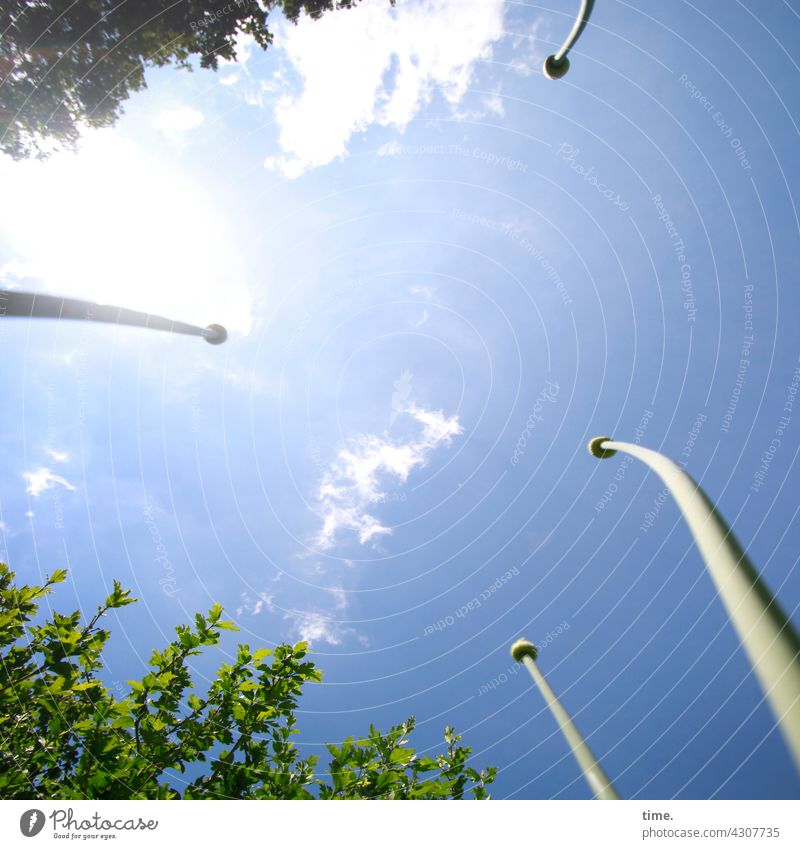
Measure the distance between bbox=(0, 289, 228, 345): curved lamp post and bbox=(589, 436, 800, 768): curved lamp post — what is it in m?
9.75

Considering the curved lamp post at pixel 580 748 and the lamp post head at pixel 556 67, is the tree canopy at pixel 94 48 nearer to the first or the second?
the lamp post head at pixel 556 67

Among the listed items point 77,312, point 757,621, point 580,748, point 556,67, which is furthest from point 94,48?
point 580,748

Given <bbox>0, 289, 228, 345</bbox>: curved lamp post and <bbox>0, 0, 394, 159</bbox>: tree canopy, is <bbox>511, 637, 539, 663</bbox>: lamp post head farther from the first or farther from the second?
<bbox>0, 0, 394, 159</bbox>: tree canopy

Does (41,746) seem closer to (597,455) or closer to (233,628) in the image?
(233,628)

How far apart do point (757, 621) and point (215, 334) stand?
11.3m

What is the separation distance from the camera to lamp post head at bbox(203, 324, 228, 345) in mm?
10360

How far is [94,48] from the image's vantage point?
907 cm

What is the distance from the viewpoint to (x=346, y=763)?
218 inches

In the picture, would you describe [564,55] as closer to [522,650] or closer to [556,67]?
[556,67]

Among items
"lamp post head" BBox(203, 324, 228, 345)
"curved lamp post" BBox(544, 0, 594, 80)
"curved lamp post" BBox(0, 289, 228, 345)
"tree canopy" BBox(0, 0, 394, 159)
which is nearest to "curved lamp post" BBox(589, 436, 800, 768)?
"curved lamp post" BBox(544, 0, 594, 80)

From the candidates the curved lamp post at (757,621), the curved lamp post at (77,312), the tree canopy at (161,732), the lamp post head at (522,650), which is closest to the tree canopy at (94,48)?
the curved lamp post at (77,312)

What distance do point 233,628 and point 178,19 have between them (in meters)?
13.1
